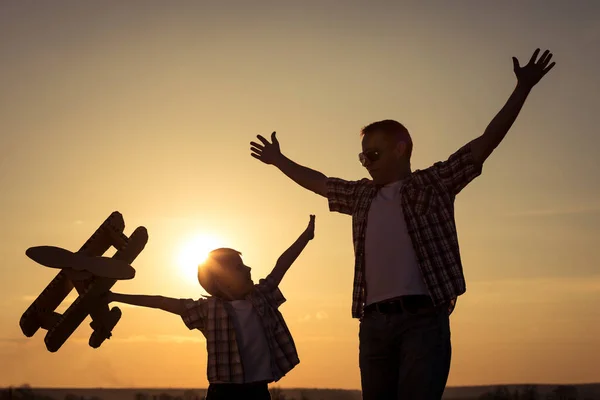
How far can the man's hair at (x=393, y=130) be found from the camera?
7.18 meters

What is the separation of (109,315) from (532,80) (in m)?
4.40

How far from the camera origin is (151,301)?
8.79m

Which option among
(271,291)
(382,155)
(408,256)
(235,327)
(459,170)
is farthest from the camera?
(271,291)

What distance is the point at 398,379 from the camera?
6.74 m

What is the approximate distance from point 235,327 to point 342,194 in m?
2.20

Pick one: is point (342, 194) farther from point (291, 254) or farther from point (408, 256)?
point (291, 254)

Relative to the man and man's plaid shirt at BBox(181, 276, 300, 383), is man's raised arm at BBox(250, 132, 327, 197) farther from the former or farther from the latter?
man's plaid shirt at BBox(181, 276, 300, 383)

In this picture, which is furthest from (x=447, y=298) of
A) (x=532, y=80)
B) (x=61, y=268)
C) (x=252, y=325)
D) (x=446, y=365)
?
(x=61, y=268)

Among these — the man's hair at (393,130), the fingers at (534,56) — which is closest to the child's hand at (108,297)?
the man's hair at (393,130)

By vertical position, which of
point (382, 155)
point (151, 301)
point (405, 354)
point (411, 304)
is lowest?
point (405, 354)

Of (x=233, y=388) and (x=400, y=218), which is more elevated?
(x=400, y=218)

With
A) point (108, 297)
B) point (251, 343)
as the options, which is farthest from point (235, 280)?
point (108, 297)

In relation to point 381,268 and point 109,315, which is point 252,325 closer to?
point 109,315

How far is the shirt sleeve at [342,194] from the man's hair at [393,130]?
0.48 m
